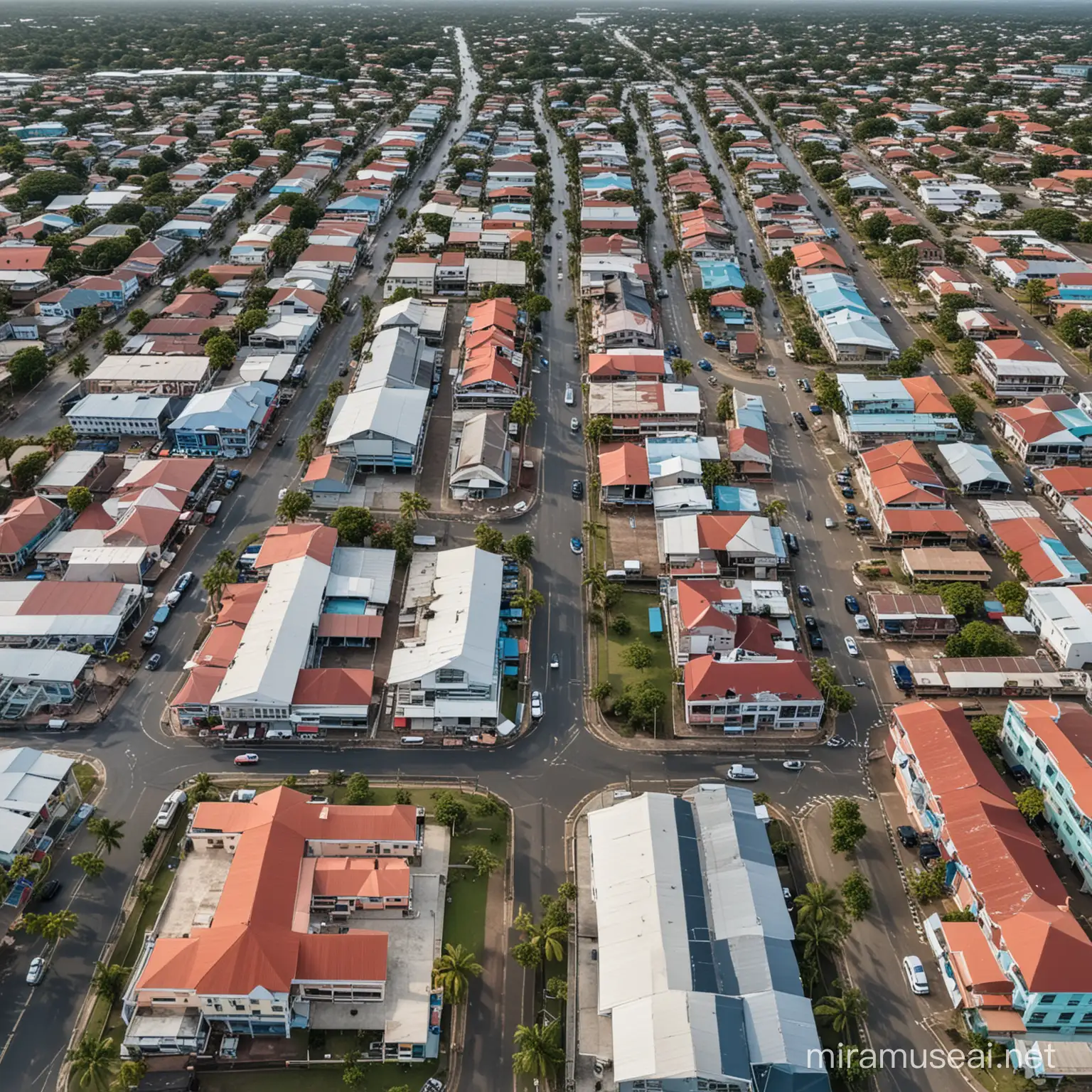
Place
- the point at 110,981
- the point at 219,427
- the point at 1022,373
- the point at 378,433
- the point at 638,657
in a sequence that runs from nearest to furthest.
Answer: the point at 110,981, the point at 638,657, the point at 378,433, the point at 219,427, the point at 1022,373

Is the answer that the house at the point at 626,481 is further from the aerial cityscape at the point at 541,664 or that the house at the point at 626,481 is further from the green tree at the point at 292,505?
the green tree at the point at 292,505

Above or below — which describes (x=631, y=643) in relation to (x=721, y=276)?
below

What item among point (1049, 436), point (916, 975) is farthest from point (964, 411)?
point (916, 975)

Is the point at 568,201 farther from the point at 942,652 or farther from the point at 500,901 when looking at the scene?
the point at 500,901

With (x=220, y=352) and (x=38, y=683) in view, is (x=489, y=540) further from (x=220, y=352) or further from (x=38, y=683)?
(x=220, y=352)

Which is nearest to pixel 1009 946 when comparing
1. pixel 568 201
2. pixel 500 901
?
pixel 500 901

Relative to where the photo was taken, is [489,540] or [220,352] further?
[220,352]
